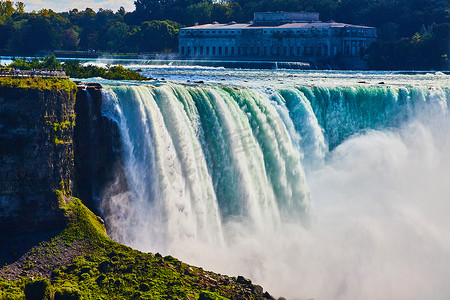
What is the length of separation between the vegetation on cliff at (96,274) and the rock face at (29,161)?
0.63 meters

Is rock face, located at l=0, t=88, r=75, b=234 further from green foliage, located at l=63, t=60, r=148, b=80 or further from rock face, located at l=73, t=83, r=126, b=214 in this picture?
green foliage, located at l=63, t=60, r=148, b=80

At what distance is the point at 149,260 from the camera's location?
26578mm

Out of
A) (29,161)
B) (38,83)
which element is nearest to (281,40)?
(38,83)

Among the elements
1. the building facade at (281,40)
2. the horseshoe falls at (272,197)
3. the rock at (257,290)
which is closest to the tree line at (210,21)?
the building facade at (281,40)

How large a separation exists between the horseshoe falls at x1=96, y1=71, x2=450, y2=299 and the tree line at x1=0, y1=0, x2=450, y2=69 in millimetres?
65018

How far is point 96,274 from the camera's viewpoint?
1000 inches

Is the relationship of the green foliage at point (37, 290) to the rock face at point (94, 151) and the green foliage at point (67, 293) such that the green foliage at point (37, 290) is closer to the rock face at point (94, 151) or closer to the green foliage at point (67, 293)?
→ the green foliage at point (67, 293)

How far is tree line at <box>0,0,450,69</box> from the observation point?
355ft

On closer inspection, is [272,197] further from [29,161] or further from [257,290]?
[29,161]

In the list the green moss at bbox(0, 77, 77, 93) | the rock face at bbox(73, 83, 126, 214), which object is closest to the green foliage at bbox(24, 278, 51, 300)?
the rock face at bbox(73, 83, 126, 214)

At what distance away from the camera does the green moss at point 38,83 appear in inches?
1043

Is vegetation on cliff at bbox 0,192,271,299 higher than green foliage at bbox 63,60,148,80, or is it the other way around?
green foliage at bbox 63,60,148,80

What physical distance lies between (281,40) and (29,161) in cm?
9764

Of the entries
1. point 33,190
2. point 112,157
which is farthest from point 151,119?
point 33,190
